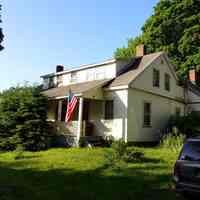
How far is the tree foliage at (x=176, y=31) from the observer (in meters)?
33.9

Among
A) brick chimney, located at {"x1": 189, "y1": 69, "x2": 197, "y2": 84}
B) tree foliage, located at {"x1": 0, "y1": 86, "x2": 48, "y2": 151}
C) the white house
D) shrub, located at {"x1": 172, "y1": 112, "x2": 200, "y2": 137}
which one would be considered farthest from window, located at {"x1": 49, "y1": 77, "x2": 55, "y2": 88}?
brick chimney, located at {"x1": 189, "y1": 69, "x2": 197, "y2": 84}

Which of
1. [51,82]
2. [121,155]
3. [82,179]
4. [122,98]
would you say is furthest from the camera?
[51,82]

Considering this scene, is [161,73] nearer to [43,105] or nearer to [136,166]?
[43,105]

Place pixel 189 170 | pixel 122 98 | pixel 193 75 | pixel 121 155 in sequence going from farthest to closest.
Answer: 1. pixel 193 75
2. pixel 122 98
3. pixel 121 155
4. pixel 189 170

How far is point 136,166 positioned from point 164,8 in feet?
96.0

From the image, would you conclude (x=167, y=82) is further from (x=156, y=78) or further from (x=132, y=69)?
(x=132, y=69)

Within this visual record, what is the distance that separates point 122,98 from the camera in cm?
1903

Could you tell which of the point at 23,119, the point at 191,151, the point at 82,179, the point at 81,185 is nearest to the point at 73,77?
the point at 23,119

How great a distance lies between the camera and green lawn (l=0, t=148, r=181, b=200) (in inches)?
320

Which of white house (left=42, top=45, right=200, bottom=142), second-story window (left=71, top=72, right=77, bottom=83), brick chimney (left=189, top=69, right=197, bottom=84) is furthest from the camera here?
brick chimney (left=189, top=69, right=197, bottom=84)

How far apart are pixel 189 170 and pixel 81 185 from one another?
353 centimetres

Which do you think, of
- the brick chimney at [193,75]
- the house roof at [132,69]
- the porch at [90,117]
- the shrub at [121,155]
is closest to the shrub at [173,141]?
the porch at [90,117]

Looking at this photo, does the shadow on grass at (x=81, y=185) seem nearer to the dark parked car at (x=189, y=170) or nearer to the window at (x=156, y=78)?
the dark parked car at (x=189, y=170)

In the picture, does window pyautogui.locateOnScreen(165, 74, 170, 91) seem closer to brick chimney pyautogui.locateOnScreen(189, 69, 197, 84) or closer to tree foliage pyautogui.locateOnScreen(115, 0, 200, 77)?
brick chimney pyautogui.locateOnScreen(189, 69, 197, 84)
